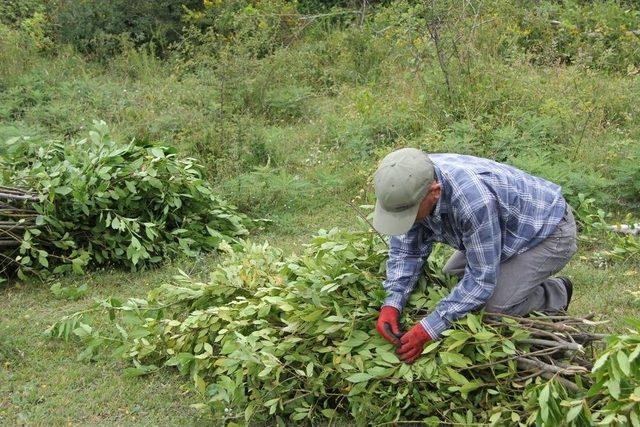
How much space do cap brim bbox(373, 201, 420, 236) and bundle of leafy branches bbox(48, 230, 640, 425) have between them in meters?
0.55

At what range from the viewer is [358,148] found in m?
7.72

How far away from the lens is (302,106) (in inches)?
366

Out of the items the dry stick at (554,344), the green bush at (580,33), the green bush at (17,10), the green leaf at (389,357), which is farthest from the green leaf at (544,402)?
the green bush at (17,10)

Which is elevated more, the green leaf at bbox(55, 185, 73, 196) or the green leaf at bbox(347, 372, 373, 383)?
the green leaf at bbox(347, 372, 373, 383)

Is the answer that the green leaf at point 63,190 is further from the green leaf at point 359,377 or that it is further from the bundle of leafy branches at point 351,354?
the green leaf at point 359,377

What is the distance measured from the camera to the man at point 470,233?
3.36m

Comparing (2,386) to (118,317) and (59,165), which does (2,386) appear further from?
(59,165)

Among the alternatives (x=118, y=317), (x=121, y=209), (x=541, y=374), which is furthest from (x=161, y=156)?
(x=541, y=374)

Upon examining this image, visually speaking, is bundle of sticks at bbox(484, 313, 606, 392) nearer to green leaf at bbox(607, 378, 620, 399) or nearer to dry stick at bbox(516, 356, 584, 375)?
dry stick at bbox(516, 356, 584, 375)

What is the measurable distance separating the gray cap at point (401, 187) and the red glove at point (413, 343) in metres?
0.51

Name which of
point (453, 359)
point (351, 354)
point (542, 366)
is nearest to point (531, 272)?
point (542, 366)

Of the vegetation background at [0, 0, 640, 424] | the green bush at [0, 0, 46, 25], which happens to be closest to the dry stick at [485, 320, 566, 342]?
the vegetation background at [0, 0, 640, 424]

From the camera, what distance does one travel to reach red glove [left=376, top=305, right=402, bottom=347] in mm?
3701

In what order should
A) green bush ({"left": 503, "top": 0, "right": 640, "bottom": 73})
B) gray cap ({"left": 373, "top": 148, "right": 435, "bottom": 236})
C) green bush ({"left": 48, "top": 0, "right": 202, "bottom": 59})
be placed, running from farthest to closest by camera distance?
green bush ({"left": 48, "top": 0, "right": 202, "bottom": 59})
green bush ({"left": 503, "top": 0, "right": 640, "bottom": 73})
gray cap ({"left": 373, "top": 148, "right": 435, "bottom": 236})
